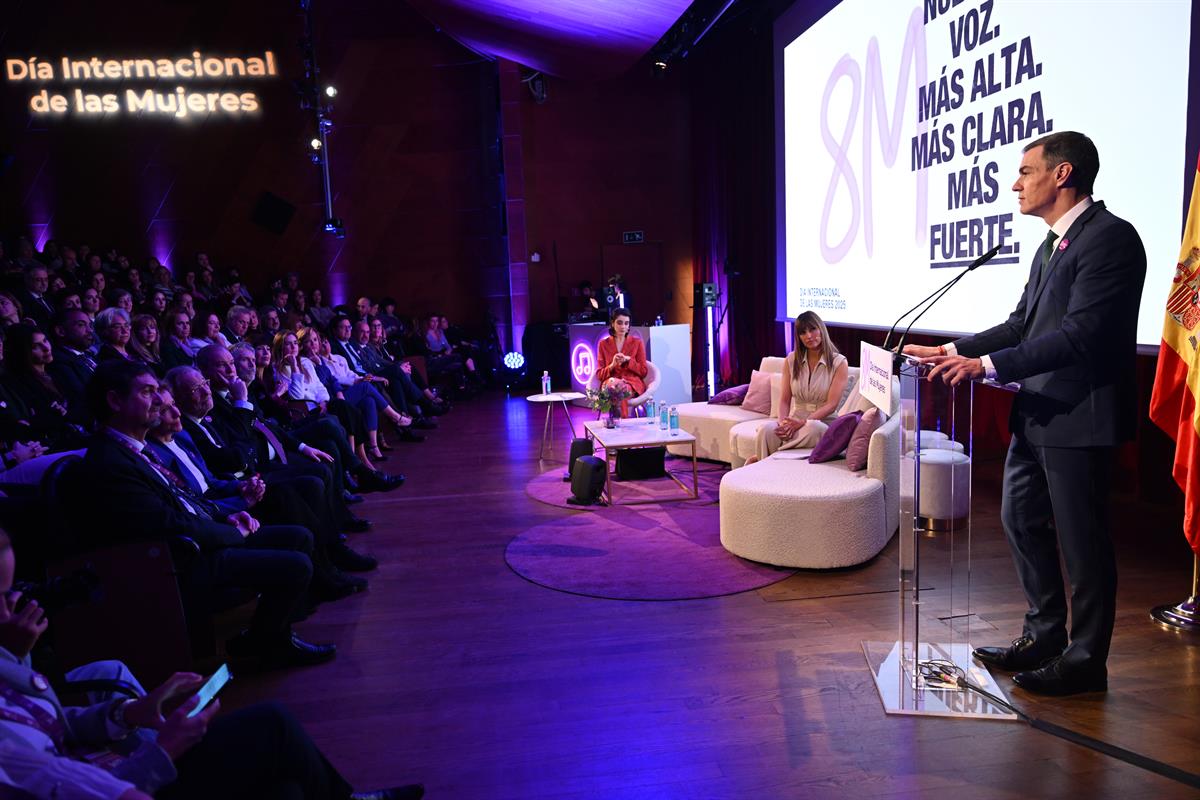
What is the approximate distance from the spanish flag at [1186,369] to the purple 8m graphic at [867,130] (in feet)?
6.87

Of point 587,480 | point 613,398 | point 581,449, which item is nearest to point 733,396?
point 613,398

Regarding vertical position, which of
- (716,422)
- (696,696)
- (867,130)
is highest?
(867,130)

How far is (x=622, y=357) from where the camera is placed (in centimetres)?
683

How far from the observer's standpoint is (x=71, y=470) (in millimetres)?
2670

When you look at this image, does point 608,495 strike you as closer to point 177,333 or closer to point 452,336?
point 177,333

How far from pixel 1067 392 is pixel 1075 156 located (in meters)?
0.69

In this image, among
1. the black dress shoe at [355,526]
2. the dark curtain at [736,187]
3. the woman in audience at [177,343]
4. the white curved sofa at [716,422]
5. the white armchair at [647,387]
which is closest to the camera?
the black dress shoe at [355,526]

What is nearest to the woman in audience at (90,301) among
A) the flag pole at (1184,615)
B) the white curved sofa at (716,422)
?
the white curved sofa at (716,422)

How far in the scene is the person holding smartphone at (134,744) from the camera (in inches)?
53.4

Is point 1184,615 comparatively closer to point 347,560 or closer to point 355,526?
point 347,560

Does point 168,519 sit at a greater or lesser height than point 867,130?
lesser

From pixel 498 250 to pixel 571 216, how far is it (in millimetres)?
1209

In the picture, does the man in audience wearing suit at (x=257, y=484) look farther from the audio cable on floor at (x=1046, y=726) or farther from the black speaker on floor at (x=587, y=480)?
the audio cable on floor at (x=1046, y=726)

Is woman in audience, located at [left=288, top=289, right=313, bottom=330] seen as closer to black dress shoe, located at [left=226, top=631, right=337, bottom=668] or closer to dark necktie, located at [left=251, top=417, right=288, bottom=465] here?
dark necktie, located at [left=251, top=417, right=288, bottom=465]
